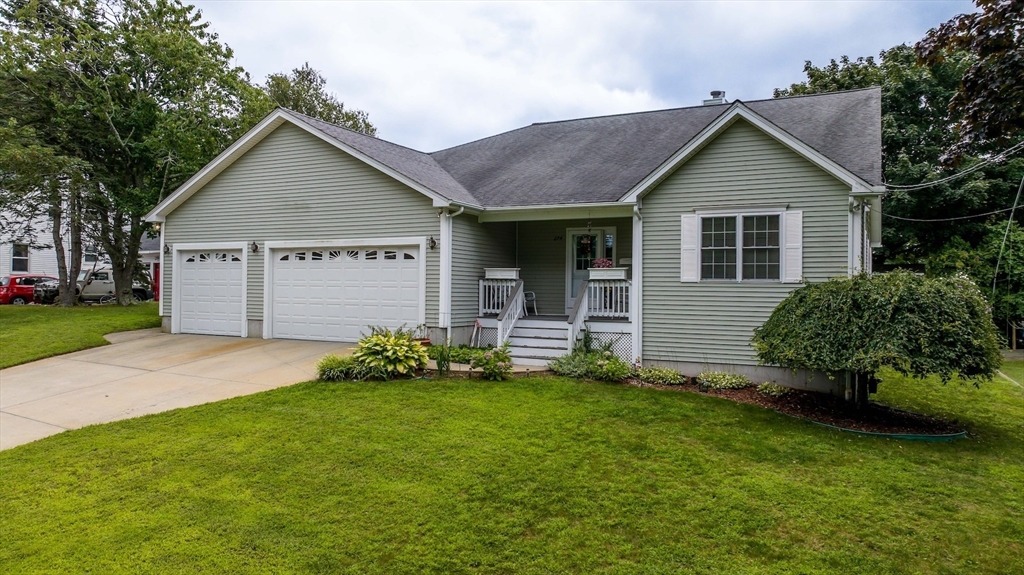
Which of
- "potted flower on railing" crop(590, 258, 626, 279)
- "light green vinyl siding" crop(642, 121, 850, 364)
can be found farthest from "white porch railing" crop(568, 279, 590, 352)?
"light green vinyl siding" crop(642, 121, 850, 364)

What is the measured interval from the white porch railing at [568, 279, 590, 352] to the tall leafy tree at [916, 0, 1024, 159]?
6.44 meters

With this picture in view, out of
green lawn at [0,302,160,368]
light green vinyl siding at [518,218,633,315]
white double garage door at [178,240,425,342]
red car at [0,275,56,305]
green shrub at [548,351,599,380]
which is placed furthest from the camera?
red car at [0,275,56,305]

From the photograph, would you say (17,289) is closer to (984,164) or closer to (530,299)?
(530,299)

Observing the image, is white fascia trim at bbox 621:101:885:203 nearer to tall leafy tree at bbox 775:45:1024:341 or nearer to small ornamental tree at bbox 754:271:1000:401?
small ornamental tree at bbox 754:271:1000:401

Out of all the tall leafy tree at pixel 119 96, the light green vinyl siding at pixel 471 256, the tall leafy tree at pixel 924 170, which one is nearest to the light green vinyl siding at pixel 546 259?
the light green vinyl siding at pixel 471 256

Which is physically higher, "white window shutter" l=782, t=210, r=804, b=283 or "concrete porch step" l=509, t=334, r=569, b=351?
"white window shutter" l=782, t=210, r=804, b=283

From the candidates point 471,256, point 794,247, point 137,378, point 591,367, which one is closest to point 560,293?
point 471,256

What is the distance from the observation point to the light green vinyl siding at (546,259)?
44.4 ft

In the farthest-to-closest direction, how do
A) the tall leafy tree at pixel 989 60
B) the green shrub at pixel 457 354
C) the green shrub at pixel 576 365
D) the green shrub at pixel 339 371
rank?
the green shrub at pixel 457 354
the green shrub at pixel 576 365
the green shrub at pixel 339 371
the tall leafy tree at pixel 989 60

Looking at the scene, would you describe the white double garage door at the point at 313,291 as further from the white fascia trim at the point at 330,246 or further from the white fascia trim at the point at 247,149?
the white fascia trim at the point at 247,149

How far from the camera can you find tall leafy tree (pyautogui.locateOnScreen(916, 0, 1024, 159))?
5098 millimetres

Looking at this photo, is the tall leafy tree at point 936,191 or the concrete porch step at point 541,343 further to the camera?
the tall leafy tree at point 936,191

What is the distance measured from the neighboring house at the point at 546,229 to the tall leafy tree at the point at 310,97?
18.8 meters

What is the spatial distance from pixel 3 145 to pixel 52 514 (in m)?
17.5
